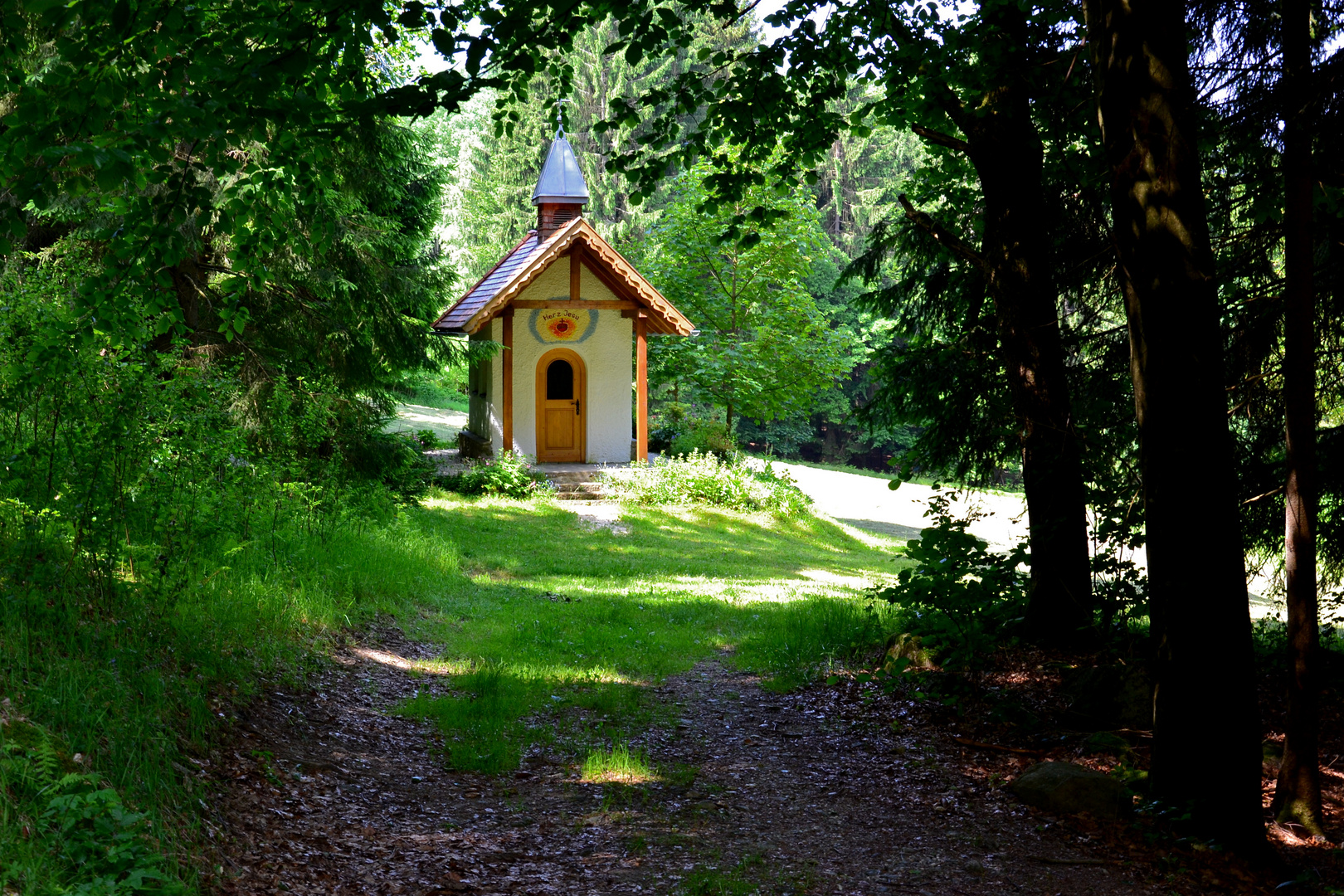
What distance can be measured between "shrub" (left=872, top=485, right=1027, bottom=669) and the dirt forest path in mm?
634

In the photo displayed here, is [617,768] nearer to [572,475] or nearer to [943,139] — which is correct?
[943,139]

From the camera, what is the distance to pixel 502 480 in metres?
17.7

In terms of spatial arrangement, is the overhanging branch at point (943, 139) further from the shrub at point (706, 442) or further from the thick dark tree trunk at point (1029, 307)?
the shrub at point (706, 442)

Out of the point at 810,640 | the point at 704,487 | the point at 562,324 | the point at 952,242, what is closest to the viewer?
the point at 952,242

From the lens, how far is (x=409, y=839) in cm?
412

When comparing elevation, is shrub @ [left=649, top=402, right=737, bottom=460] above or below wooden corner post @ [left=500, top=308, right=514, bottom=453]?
below

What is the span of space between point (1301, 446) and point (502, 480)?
48.5 ft

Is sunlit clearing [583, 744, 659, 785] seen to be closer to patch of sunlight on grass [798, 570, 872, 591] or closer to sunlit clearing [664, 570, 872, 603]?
sunlit clearing [664, 570, 872, 603]

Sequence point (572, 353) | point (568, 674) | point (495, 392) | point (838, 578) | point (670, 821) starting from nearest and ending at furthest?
point (670, 821), point (568, 674), point (838, 578), point (495, 392), point (572, 353)

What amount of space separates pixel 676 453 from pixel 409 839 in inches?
662

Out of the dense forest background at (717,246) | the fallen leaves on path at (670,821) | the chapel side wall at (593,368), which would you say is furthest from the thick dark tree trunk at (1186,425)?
the chapel side wall at (593,368)

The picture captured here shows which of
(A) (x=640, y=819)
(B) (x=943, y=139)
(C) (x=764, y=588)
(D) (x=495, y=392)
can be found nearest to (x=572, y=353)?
(D) (x=495, y=392)

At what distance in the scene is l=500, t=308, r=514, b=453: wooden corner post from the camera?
752 inches

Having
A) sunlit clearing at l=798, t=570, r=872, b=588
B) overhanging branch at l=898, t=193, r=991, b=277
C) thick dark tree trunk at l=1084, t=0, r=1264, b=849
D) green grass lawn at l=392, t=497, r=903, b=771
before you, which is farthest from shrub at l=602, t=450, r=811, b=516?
thick dark tree trunk at l=1084, t=0, r=1264, b=849
